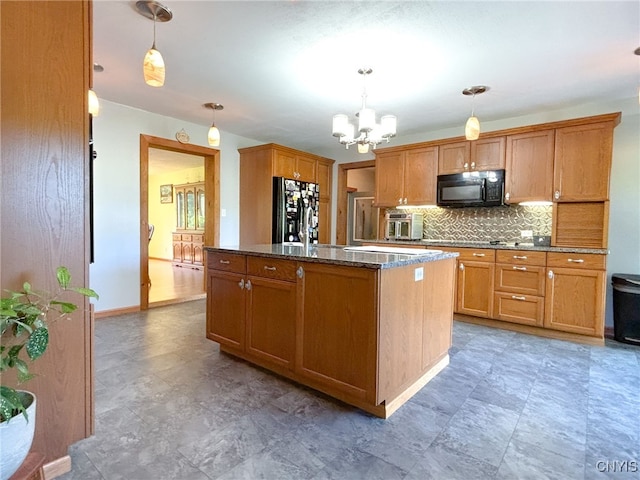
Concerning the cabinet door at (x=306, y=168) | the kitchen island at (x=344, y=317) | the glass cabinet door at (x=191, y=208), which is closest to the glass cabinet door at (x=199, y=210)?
the glass cabinet door at (x=191, y=208)

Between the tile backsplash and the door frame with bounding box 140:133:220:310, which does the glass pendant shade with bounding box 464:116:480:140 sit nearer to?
the tile backsplash

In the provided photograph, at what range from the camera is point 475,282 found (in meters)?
3.78

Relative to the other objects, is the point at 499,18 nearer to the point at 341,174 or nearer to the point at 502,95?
the point at 502,95

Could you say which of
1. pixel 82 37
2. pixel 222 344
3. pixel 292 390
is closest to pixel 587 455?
pixel 292 390

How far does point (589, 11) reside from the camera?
1.98 metres

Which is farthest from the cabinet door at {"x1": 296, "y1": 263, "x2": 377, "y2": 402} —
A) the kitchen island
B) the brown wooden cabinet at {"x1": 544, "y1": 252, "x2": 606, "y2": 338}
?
the brown wooden cabinet at {"x1": 544, "y1": 252, "x2": 606, "y2": 338}

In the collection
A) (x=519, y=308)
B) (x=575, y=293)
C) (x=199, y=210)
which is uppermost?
(x=199, y=210)

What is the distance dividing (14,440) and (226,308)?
5.39 ft

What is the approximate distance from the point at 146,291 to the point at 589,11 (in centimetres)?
482

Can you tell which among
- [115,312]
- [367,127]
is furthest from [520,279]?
[115,312]

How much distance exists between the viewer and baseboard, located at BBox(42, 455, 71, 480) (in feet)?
4.39

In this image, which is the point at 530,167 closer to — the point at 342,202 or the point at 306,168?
the point at 342,202

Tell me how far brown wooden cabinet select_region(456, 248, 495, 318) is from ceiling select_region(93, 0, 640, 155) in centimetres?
165

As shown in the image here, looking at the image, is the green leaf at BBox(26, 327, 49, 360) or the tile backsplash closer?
the green leaf at BBox(26, 327, 49, 360)
